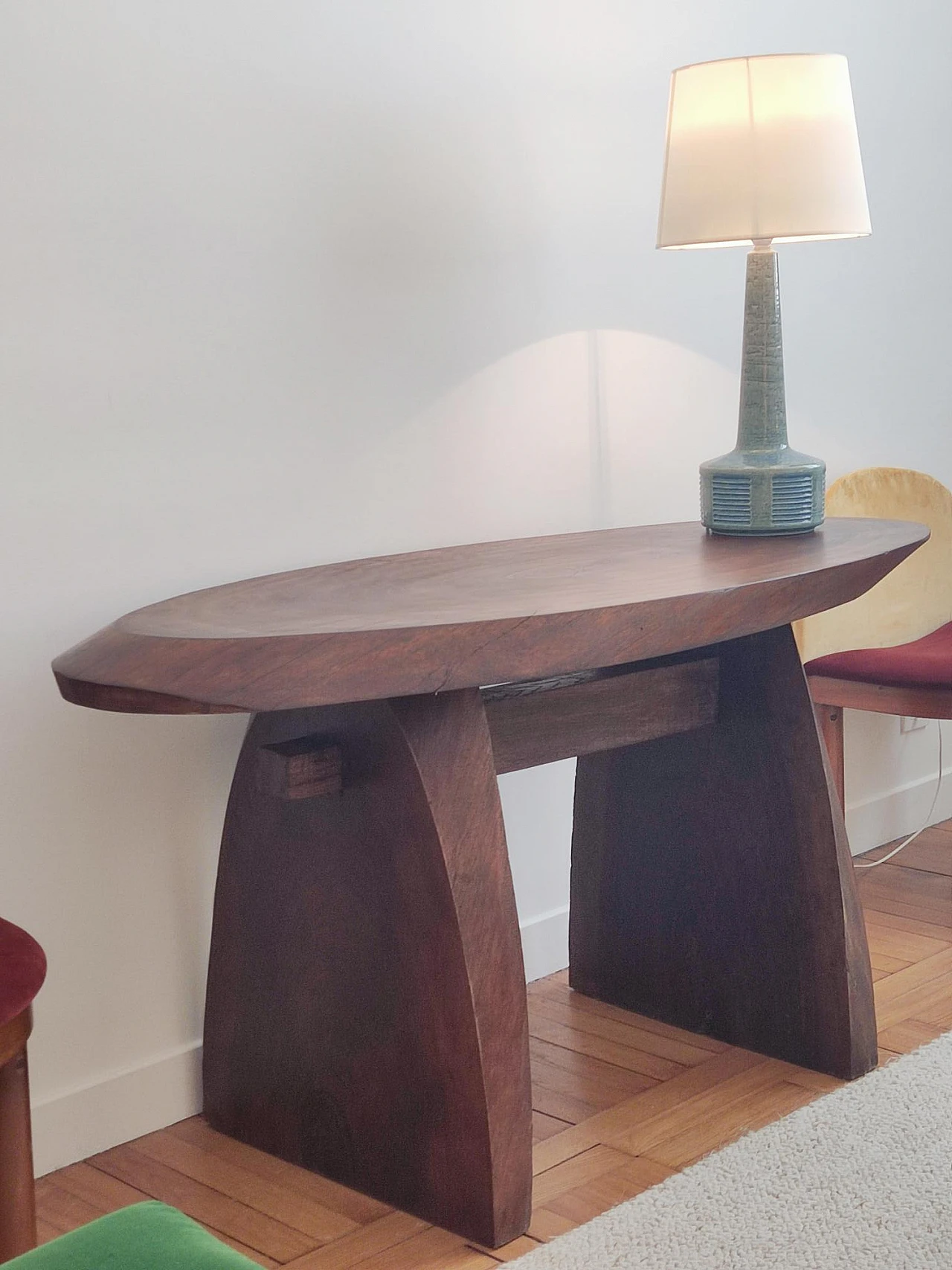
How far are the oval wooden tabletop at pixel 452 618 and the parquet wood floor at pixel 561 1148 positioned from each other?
0.63 meters

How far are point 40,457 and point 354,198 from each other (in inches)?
23.0

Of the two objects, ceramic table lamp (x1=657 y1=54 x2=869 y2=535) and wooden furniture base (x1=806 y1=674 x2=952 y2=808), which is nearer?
ceramic table lamp (x1=657 y1=54 x2=869 y2=535)

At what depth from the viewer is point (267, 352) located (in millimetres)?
1854

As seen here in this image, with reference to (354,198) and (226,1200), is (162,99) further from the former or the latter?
(226,1200)

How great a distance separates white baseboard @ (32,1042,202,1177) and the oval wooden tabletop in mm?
627

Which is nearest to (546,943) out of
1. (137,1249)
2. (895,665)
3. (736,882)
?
(736,882)

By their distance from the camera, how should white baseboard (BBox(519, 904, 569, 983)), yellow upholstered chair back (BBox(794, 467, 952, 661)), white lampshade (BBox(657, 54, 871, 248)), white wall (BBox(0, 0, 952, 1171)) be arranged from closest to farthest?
white wall (BBox(0, 0, 952, 1171))
white lampshade (BBox(657, 54, 871, 248))
white baseboard (BBox(519, 904, 569, 983))
yellow upholstered chair back (BBox(794, 467, 952, 661))

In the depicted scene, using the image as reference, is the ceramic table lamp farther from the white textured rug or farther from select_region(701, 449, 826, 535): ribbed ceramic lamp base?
the white textured rug

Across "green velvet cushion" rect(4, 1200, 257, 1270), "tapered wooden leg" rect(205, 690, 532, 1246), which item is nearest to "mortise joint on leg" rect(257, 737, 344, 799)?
"tapered wooden leg" rect(205, 690, 532, 1246)

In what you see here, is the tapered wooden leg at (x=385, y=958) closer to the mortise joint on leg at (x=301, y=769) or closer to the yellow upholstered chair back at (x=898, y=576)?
the mortise joint on leg at (x=301, y=769)

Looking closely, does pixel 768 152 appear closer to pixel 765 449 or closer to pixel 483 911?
pixel 765 449

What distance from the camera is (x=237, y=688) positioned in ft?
4.07

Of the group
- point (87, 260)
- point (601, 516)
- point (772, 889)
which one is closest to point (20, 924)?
point (87, 260)

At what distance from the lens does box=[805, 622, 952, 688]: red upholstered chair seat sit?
90.4 inches
